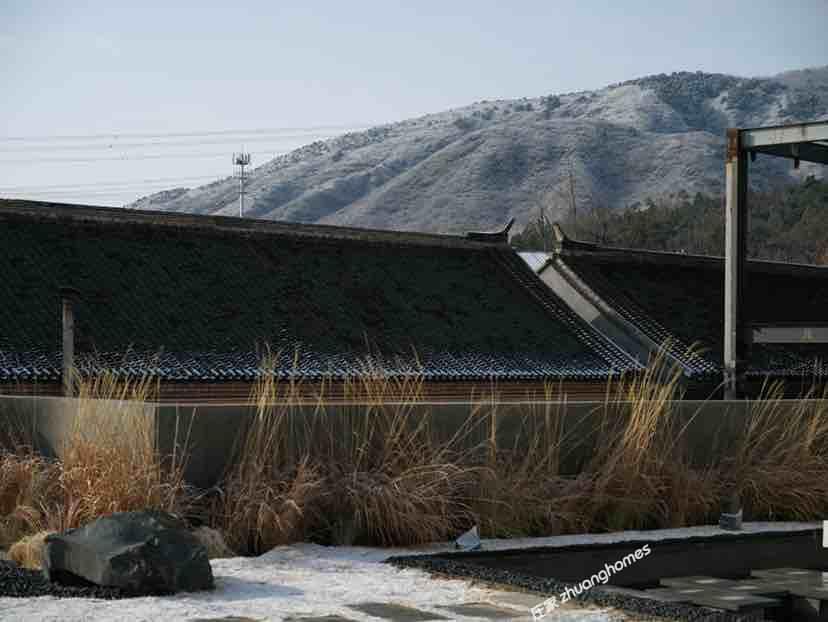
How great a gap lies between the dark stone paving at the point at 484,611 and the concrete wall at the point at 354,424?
212 centimetres

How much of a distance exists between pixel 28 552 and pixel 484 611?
90.8 inches

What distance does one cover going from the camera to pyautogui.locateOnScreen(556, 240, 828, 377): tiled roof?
2058cm

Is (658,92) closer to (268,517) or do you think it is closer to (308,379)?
(308,379)

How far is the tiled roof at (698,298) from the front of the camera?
20.6 metres

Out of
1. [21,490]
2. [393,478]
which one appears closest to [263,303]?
[21,490]

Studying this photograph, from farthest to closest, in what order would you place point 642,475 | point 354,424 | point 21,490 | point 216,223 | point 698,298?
point 698,298
point 216,223
point 642,475
point 354,424
point 21,490

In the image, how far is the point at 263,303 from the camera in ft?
57.4

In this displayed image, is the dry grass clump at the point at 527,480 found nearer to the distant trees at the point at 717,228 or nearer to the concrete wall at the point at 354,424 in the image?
→ the concrete wall at the point at 354,424

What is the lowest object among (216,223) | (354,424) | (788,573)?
(788,573)

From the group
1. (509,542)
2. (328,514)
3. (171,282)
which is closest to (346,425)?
(328,514)

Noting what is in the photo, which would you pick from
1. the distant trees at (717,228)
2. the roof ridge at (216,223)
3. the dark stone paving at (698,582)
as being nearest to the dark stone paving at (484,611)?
the dark stone paving at (698,582)

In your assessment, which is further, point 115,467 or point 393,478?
point 393,478

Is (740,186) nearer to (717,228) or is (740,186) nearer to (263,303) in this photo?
(263,303)

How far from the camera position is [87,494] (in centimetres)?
602
